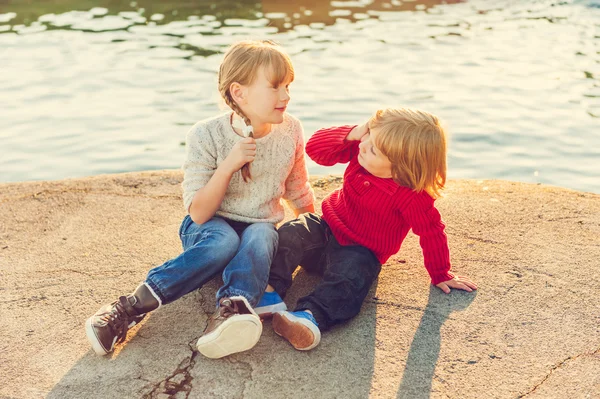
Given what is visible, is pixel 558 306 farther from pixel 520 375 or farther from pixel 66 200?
pixel 66 200

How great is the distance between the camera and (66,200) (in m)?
4.11

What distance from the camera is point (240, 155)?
2.81 meters

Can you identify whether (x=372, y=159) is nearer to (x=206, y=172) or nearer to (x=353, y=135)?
(x=353, y=135)

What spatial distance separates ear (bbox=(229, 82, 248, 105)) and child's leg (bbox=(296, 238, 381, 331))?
782 mm

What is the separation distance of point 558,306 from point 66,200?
9.33ft

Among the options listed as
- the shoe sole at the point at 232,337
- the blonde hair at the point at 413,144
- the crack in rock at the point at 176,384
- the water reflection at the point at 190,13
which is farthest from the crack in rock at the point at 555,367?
the water reflection at the point at 190,13

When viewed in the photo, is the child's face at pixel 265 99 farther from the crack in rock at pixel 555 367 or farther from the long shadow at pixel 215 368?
the crack in rock at pixel 555 367

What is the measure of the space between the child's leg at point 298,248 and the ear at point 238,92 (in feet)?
1.96

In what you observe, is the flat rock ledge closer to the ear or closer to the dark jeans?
the dark jeans

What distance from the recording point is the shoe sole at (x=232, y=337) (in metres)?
2.41

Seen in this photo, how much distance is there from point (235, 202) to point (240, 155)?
1.08 feet

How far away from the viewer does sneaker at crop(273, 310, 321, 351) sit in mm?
2541

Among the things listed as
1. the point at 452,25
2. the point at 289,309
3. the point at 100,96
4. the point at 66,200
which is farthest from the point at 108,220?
the point at 452,25

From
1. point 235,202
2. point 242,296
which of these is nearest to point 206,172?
point 235,202
